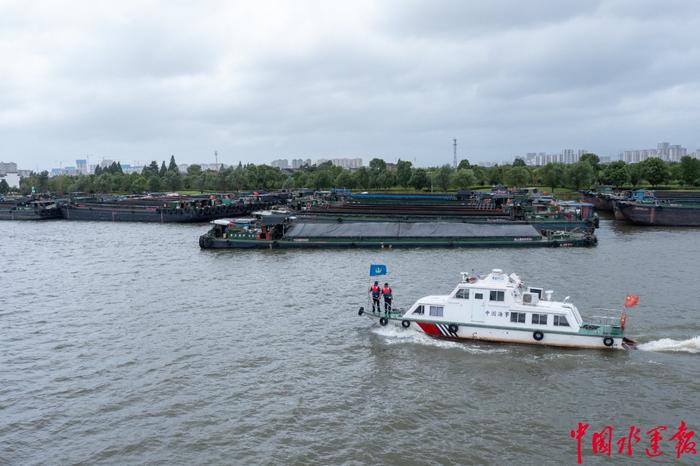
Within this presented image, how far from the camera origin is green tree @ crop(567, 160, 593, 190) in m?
122

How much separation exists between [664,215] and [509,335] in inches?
2093

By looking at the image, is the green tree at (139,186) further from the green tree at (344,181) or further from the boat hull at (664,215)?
the boat hull at (664,215)

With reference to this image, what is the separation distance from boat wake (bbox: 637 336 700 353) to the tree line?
106795mm

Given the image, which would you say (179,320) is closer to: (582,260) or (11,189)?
(582,260)

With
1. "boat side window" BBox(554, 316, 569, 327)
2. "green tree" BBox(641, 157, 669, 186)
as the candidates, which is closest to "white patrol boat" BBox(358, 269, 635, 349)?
"boat side window" BBox(554, 316, 569, 327)

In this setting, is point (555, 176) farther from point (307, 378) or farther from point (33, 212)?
point (307, 378)

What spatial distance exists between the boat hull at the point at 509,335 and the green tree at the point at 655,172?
4339 inches

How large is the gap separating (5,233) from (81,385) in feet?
208

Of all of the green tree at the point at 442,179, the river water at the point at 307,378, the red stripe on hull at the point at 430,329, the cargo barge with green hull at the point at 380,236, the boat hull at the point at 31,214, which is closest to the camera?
the river water at the point at 307,378

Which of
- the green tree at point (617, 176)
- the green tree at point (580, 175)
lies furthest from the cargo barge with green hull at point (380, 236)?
the green tree at point (617, 176)

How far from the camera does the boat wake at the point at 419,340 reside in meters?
22.9

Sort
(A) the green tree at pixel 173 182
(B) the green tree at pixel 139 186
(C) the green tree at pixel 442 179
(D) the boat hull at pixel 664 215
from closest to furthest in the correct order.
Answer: (D) the boat hull at pixel 664 215
(C) the green tree at pixel 442 179
(B) the green tree at pixel 139 186
(A) the green tree at pixel 173 182

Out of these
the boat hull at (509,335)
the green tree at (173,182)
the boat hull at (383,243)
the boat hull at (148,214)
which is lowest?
the boat hull at (509,335)

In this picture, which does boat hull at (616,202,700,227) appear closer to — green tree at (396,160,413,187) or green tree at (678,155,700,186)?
green tree at (678,155,700,186)
